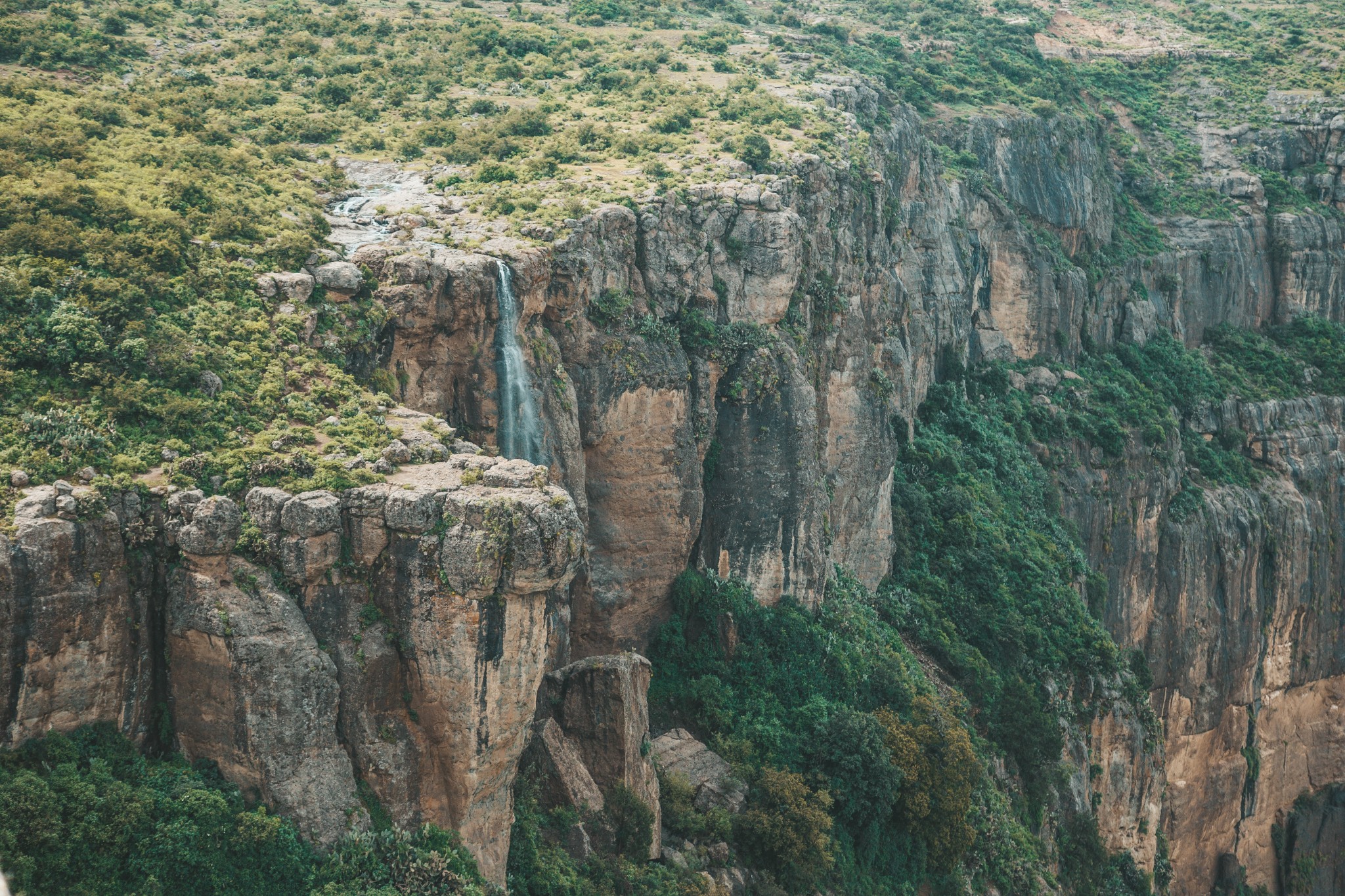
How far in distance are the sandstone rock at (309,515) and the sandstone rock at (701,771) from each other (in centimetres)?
1497

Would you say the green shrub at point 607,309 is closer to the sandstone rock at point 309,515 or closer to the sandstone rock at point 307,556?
the sandstone rock at point 309,515

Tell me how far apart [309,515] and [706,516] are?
20323mm

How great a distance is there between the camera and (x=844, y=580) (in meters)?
52.3

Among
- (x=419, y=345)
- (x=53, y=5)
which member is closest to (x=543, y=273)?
(x=419, y=345)

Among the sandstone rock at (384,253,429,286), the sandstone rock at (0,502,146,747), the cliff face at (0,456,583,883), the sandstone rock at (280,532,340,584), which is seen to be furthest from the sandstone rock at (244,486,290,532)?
the sandstone rock at (384,253,429,286)

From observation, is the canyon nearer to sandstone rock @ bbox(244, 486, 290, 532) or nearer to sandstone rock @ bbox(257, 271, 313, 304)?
sandstone rock @ bbox(244, 486, 290, 532)

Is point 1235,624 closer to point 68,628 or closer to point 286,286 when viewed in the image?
point 286,286

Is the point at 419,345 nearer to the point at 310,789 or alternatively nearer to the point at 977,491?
the point at 310,789

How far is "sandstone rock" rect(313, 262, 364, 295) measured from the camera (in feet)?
115

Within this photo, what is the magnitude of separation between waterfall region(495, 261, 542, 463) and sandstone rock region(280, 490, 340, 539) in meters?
9.58

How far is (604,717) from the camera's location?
35594 millimetres

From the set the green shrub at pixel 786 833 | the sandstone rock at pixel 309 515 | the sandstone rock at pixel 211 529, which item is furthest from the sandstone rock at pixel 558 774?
the sandstone rock at pixel 211 529

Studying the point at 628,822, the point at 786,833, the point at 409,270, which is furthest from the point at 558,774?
the point at 409,270

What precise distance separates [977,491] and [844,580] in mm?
14154
